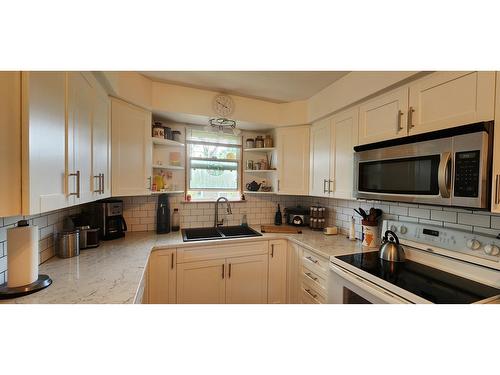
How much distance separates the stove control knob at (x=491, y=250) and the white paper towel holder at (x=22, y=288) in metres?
2.22

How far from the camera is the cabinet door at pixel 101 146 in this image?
51.1 inches

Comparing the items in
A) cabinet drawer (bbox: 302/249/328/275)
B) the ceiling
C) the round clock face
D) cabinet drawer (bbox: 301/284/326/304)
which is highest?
the ceiling

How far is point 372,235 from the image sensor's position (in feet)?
5.78

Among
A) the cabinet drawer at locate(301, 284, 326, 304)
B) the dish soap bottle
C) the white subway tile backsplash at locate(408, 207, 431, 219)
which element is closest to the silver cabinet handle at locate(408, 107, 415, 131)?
the white subway tile backsplash at locate(408, 207, 431, 219)

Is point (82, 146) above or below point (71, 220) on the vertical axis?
above

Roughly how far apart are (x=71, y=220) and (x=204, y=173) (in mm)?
1303

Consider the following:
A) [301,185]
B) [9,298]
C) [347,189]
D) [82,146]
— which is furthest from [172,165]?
[347,189]

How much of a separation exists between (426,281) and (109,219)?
7.61 ft

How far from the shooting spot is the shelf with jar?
2217 mm

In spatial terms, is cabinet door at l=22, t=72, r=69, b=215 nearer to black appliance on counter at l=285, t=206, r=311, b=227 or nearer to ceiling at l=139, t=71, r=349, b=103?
ceiling at l=139, t=71, r=349, b=103

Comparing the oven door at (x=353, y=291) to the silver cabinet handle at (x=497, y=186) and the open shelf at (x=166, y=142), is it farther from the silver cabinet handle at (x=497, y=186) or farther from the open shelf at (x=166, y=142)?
the open shelf at (x=166, y=142)

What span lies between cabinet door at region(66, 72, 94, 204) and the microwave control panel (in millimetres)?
1795

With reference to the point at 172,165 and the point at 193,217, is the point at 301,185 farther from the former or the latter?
the point at 172,165

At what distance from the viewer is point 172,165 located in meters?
2.34
